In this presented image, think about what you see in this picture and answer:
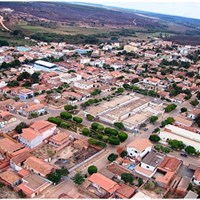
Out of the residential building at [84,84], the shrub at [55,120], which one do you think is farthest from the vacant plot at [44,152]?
the residential building at [84,84]

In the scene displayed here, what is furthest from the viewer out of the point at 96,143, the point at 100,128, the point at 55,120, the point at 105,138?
the point at 55,120

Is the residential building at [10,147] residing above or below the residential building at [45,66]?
below

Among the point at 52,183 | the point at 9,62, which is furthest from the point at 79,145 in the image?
the point at 9,62

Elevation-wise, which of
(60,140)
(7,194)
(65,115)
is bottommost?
(7,194)

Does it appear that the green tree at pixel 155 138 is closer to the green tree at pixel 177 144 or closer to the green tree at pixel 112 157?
the green tree at pixel 177 144

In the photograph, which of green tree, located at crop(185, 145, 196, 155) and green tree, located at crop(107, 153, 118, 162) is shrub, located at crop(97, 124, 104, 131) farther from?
green tree, located at crop(185, 145, 196, 155)

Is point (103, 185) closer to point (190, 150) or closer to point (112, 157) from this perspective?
point (112, 157)

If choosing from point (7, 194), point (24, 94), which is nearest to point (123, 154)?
point (7, 194)
